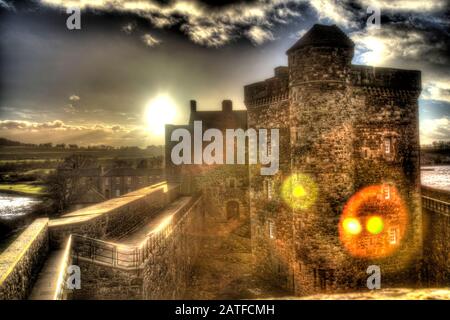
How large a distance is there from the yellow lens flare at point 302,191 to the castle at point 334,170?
45 mm

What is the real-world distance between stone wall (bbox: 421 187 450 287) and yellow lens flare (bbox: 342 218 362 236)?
3.96 meters

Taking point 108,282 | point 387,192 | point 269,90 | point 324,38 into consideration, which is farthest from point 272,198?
point 108,282

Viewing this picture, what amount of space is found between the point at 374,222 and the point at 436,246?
10.6ft

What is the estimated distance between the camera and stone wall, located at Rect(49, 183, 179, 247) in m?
8.84

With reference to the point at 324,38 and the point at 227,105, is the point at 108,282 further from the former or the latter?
the point at 227,105

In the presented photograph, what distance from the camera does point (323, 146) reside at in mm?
12766

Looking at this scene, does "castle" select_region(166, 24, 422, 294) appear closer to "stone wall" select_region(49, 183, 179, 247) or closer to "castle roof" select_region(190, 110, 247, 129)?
"stone wall" select_region(49, 183, 179, 247)

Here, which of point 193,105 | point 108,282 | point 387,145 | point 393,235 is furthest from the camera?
point 193,105

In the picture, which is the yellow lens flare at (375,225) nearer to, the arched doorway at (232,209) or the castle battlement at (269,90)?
the castle battlement at (269,90)

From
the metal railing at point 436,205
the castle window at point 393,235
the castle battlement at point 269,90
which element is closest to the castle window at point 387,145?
the metal railing at point 436,205

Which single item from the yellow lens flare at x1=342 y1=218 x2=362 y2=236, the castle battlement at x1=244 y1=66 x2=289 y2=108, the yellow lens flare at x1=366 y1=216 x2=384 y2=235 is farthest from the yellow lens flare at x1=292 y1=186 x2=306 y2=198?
the castle battlement at x1=244 y1=66 x2=289 y2=108

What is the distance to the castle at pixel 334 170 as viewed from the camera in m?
12.7

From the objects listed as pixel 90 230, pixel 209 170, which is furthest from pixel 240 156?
pixel 90 230
